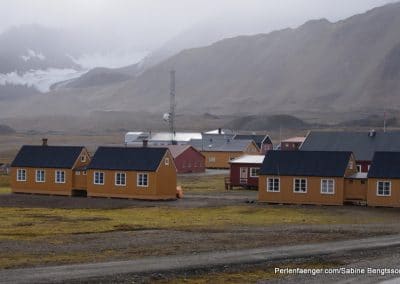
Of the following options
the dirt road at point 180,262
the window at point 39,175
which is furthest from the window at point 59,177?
the dirt road at point 180,262

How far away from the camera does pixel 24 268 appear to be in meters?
22.4

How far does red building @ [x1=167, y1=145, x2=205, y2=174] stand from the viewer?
313ft

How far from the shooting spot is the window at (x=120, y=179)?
195ft

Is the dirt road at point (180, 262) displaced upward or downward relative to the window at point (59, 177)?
downward

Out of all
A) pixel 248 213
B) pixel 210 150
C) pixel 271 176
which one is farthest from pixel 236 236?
pixel 210 150

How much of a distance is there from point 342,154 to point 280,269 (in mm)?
32371

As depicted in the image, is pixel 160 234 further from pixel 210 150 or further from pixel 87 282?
pixel 210 150

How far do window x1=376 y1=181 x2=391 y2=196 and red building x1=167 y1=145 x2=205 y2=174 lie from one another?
151 ft

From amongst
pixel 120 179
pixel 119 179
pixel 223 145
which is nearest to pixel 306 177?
pixel 120 179

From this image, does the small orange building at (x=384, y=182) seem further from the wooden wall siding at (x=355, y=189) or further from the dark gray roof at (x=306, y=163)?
the dark gray roof at (x=306, y=163)

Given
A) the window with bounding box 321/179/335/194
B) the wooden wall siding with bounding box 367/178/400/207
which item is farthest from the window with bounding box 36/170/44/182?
the wooden wall siding with bounding box 367/178/400/207

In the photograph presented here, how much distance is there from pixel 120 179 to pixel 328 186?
17.0 metres

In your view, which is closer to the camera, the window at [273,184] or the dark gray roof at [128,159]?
the window at [273,184]

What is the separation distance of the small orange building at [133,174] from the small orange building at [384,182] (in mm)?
16356
